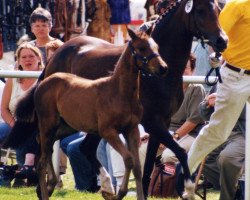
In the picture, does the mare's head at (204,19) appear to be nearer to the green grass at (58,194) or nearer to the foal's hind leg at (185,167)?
the foal's hind leg at (185,167)

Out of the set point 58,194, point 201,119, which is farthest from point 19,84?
point 201,119

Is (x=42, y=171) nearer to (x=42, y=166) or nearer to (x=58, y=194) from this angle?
(x=42, y=166)

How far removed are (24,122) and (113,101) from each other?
1.56 metres

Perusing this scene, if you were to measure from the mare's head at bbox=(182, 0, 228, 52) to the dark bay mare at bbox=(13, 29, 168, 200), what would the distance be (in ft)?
2.63

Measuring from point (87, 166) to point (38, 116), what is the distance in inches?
72.2

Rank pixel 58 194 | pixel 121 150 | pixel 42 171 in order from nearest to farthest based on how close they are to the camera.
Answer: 1. pixel 121 150
2. pixel 42 171
3. pixel 58 194

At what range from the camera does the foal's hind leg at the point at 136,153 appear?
25.2 feet

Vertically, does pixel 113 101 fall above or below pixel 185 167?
above

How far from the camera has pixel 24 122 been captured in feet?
29.2

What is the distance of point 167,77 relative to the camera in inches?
335

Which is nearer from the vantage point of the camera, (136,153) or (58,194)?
(136,153)

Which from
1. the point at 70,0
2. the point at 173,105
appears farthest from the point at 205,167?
the point at 70,0

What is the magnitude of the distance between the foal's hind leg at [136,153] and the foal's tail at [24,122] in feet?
4.45

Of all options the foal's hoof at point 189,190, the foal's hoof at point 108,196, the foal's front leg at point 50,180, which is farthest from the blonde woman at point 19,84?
the foal's hoof at point 189,190
